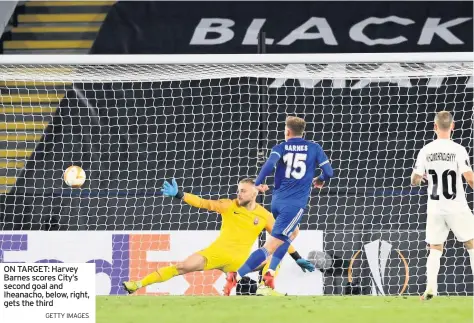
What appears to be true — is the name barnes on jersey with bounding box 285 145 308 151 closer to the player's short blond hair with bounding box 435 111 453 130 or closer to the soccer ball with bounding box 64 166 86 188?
the player's short blond hair with bounding box 435 111 453 130

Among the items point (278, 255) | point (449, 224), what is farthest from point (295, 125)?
point (449, 224)

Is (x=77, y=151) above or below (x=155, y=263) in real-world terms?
above

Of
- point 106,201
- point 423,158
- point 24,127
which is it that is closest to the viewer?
point 423,158

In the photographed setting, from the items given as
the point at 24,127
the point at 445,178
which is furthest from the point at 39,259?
the point at 445,178

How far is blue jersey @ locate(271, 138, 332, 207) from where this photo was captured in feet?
30.1

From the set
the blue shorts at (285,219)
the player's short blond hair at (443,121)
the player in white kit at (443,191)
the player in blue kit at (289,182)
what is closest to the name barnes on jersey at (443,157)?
the player in white kit at (443,191)

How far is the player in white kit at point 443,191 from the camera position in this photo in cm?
867

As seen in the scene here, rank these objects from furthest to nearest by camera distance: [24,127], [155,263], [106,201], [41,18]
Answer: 1. [41,18]
2. [24,127]
3. [106,201]
4. [155,263]

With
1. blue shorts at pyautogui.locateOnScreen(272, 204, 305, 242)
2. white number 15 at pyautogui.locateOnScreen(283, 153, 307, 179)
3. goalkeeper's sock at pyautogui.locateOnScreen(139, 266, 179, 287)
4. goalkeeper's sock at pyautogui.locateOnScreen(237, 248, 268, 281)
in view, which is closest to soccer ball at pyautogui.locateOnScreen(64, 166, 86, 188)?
goalkeeper's sock at pyautogui.locateOnScreen(139, 266, 179, 287)

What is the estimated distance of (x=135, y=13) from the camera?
13000 millimetres

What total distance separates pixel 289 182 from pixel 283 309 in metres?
1.28

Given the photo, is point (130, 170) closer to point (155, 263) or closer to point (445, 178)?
point (155, 263)

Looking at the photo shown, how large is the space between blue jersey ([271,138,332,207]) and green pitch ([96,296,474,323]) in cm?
82

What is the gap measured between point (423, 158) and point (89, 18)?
224 inches
